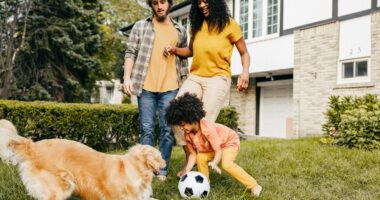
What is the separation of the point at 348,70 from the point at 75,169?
1127 cm

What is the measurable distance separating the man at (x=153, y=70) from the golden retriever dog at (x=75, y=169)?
1.34 meters

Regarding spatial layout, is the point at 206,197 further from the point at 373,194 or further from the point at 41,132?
the point at 41,132

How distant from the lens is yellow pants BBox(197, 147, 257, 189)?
464cm

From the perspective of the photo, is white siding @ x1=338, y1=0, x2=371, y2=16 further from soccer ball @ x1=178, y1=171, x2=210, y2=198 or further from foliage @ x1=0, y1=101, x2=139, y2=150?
soccer ball @ x1=178, y1=171, x2=210, y2=198

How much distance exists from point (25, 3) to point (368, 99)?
12991mm

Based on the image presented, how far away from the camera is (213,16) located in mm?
5070

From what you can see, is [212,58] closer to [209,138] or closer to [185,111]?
[185,111]

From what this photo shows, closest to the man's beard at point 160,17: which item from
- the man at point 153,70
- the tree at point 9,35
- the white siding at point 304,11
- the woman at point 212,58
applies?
the man at point 153,70

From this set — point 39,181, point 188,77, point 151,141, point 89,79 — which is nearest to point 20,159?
point 39,181

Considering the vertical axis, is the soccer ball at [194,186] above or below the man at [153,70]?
below

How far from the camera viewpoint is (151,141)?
5.28 m

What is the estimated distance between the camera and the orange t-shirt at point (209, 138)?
4.64 metres

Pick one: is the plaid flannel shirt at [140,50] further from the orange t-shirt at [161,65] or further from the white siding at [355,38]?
the white siding at [355,38]

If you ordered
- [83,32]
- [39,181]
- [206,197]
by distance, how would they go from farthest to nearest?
[83,32] → [206,197] → [39,181]
